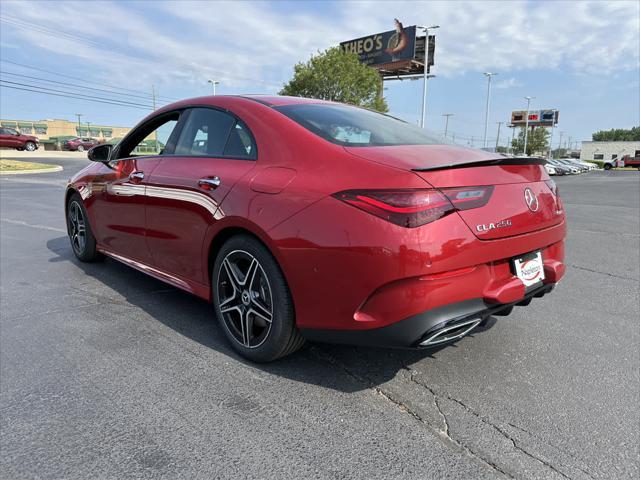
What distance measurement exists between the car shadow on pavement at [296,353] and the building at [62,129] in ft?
317

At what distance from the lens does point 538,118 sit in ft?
310

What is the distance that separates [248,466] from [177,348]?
4.02 ft

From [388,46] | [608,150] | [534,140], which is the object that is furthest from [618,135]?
[388,46]

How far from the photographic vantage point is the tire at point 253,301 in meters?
2.41

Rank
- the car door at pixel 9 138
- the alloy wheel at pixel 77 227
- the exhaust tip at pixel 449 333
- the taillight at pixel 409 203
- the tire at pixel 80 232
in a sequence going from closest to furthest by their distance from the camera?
1. the taillight at pixel 409 203
2. the exhaust tip at pixel 449 333
3. the tire at pixel 80 232
4. the alloy wheel at pixel 77 227
5. the car door at pixel 9 138

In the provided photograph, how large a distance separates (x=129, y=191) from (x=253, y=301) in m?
1.74

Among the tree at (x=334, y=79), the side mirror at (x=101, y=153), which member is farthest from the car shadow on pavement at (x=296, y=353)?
the tree at (x=334, y=79)

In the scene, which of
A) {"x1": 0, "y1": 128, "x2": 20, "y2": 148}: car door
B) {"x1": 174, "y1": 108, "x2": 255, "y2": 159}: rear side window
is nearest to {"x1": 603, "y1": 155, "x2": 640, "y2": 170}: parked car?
{"x1": 0, "y1": 128, "x2": 20, "y2": 148}: car door

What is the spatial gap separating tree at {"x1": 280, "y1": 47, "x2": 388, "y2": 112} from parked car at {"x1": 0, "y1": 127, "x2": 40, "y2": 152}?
2203cm

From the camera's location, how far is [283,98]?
10.3 feet

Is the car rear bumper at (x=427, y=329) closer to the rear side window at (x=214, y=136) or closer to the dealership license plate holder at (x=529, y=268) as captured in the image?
the dealership license plate holder at (x=529, y=268)

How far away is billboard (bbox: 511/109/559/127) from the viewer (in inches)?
3610

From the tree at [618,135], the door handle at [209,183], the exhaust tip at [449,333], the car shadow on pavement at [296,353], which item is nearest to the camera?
the exhaust tip at [449,333]

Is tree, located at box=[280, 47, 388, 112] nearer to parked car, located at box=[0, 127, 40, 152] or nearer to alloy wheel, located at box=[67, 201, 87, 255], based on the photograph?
parked car, located at box=[0, 127, 40, 152]
